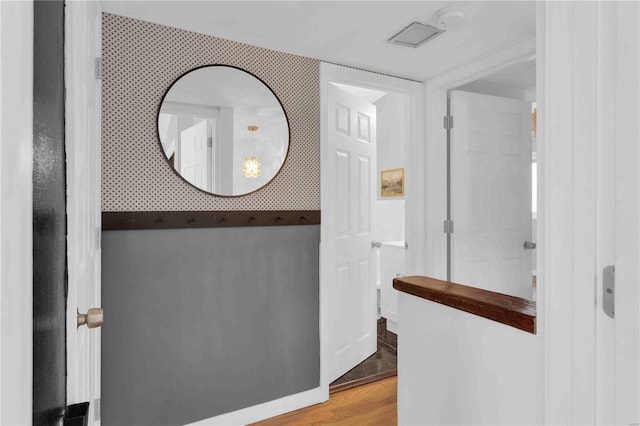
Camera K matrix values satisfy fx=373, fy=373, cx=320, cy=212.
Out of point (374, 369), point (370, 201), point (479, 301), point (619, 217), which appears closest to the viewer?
point (619, 217)

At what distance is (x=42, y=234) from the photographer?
1.27 ft

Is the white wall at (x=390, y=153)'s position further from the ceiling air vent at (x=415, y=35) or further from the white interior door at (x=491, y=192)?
the ceiling air vent at (x=415, y=35)

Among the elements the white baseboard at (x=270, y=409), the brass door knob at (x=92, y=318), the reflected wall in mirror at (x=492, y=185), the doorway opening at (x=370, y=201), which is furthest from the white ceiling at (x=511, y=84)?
the brass door knob at (x=92, y=318)

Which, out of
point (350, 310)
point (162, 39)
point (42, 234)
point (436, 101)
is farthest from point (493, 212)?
point (42, 234)

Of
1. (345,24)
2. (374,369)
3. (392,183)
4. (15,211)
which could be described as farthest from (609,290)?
(392,183)

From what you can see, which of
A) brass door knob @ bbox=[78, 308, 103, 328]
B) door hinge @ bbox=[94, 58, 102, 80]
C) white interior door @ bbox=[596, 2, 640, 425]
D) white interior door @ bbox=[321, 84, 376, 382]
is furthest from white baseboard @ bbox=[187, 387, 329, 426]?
white interior door @ bbox=[596, 2, 640, 425]

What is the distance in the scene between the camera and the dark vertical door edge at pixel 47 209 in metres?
0.35

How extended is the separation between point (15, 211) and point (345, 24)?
6.45 feet

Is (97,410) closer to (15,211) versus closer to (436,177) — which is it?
(15,211)

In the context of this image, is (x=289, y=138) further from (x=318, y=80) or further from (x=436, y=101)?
(x=436, y=101)

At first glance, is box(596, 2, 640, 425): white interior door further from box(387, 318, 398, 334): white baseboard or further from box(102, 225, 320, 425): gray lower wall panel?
box(387, 318, 398, 334): white baseboard

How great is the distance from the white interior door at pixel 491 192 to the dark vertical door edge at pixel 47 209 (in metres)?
2.57

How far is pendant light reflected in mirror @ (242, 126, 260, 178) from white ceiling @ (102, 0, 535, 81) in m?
0.50

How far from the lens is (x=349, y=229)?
2906 millimetres
